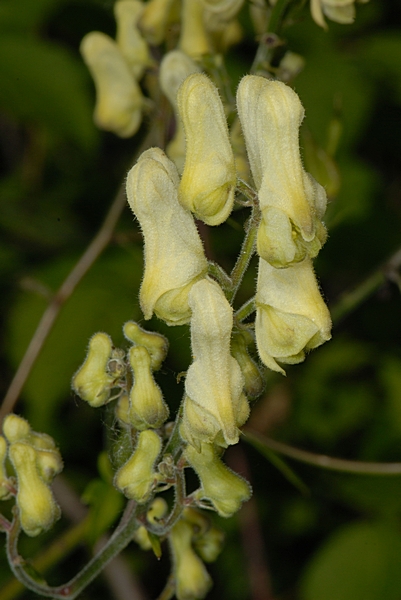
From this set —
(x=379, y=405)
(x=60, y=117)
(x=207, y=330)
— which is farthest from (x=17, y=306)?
(x=207, y=330)

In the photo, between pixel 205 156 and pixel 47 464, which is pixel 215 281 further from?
pixel 47 464

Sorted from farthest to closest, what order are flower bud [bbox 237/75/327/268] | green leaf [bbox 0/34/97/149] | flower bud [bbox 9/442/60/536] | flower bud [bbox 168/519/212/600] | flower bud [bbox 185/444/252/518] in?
1. green leaf [bbox 0/34/97/149]
2. flower bud [bbox 168/519/212/600]
3. flower bud [bbox 9/442/60/536]
4. flower bud [bbox 185/444/252/518]
5. flower bud [bbox 237/75/327/268]

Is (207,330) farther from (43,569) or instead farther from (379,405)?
(379,405)

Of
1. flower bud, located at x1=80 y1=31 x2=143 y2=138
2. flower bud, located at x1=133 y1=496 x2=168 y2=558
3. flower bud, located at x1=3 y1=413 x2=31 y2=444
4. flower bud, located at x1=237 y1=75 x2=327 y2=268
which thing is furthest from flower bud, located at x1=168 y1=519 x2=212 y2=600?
flower bud, located at x1=80 y1=31 x2=143 y2=138

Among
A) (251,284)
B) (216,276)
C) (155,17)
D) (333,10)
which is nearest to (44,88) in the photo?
(155,17)

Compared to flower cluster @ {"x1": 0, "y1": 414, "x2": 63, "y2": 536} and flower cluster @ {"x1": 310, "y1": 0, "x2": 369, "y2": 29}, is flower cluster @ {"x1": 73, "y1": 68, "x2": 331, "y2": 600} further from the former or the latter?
flower cluster @ {"x1": 310, "y1": 0, "x2": 369, "y2": 29}

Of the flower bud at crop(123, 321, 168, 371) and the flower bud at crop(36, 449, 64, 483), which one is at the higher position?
the flower bud at crop(123, 321, 168, 371)
